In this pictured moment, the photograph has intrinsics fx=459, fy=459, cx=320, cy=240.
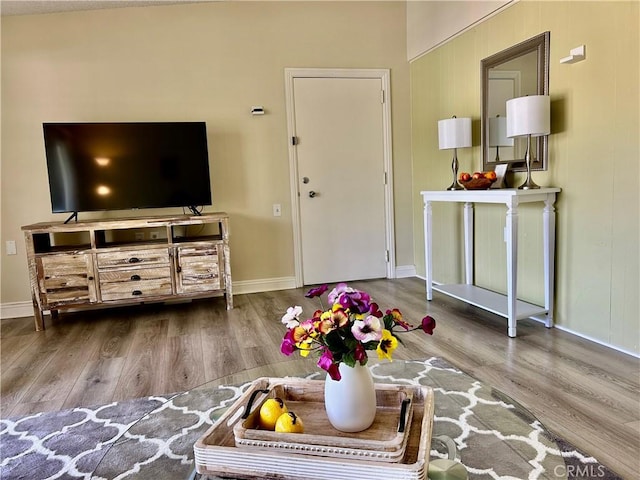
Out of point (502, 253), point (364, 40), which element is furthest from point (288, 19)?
point (502, 253)

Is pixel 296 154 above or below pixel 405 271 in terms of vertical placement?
above

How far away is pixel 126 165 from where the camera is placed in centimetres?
375

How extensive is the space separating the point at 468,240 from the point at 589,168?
1.24m

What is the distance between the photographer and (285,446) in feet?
3.66

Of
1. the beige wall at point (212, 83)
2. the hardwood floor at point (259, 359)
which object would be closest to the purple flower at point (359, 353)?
the hardwood floor at point (259, 359)

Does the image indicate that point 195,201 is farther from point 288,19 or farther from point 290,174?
point 288,19

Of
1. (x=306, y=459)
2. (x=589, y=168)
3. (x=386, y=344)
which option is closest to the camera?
(x=306, y=459)

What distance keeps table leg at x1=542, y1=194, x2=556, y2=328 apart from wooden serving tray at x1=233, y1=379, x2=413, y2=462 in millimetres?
1985

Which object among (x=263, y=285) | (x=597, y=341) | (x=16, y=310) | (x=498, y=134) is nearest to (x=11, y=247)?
(x=16, y=310)

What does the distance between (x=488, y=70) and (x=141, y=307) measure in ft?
11.4

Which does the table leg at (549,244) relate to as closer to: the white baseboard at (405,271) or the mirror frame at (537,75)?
the mirror frame at (537,75)

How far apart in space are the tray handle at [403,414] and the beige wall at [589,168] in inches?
74.5

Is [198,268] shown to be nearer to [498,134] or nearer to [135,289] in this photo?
[135,289]

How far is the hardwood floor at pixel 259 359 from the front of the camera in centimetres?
196
